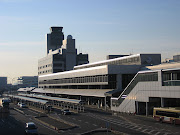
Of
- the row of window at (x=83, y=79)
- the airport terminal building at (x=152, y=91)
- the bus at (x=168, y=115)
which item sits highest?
the row of window at (x=83, y=79)

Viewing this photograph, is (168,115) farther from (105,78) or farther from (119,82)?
(105,78)

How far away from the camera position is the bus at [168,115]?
5301 centimetres

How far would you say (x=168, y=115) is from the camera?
5562 centimetres

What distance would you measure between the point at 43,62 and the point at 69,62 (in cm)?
2643

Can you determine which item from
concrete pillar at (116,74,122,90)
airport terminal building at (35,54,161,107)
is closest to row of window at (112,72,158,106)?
airport terminal building at (35,54,161,107)

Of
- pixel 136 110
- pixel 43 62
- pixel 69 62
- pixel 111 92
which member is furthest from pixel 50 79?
pixel 136 110

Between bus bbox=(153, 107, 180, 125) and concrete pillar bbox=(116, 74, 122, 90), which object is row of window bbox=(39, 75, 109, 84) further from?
bus bbox=(153, 107, 180, 125)

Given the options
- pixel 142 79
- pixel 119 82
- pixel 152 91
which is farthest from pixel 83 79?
pixel 152 91

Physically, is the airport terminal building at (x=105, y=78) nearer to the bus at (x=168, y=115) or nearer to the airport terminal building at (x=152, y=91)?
the airport terminal building at (x=152, y=91)

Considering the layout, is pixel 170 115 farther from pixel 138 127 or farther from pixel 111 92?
pixel 111 92

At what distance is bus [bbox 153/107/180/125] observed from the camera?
53013 mm

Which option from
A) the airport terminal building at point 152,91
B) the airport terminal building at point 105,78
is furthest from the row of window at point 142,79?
the airport terminal building at point 105,78

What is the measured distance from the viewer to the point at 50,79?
157 m

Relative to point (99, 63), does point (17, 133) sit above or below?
below
